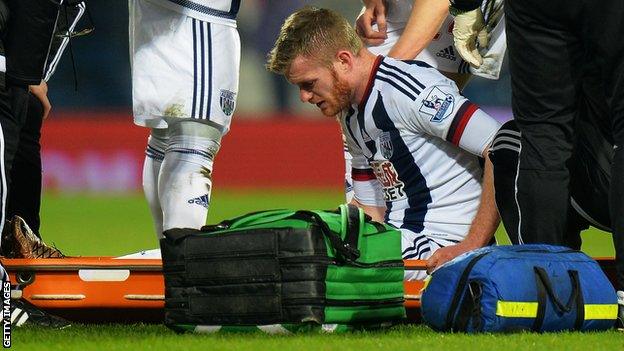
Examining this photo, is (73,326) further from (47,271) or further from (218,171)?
(218,171)

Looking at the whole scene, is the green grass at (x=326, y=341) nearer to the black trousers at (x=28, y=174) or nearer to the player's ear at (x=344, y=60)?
the player's ear at (x=344, y=60)

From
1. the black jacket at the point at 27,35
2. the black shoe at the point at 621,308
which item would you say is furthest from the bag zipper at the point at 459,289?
the black jacket at the point at 27,35

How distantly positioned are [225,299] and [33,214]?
173cm

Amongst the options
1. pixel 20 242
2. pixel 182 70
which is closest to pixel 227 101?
pixel 182 70

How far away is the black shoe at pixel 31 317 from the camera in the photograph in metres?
3.86

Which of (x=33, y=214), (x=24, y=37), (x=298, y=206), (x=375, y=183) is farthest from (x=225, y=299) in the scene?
(x=298, y=206)

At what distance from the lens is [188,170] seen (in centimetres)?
457

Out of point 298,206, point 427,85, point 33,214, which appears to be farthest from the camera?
point 298,206

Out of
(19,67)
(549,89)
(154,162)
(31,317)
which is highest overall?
(549,89)

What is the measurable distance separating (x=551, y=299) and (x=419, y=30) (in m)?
1.70

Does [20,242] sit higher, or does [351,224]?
[351,224]

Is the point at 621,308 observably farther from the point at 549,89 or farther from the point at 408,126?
the point at 408,126

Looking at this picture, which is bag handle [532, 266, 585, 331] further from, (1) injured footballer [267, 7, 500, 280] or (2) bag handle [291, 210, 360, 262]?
(1) injured footballer [267, 7, 500, 280]

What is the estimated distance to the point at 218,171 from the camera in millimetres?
13391
